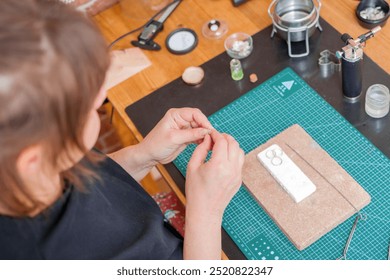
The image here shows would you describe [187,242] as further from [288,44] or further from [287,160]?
[288,44]

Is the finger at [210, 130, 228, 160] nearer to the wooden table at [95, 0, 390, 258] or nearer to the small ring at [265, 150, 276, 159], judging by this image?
the small ring at [265, 150, 276, 159]

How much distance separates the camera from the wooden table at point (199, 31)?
4.70 feet

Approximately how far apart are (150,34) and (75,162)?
75 cm

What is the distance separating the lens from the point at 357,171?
4.01 feet

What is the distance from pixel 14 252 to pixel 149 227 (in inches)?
11.3

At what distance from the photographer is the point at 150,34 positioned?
156cm

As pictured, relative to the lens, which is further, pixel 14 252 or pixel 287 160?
pixel 287 160

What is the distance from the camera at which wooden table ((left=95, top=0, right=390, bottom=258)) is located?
1.43 meters

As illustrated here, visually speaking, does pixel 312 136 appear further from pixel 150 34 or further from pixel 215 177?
pixel 150 34

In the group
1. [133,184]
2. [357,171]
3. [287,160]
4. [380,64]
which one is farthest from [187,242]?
[380,64]

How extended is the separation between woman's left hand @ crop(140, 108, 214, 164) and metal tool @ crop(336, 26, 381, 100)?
0.35m

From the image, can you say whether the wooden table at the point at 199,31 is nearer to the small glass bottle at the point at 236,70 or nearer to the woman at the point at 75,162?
the small glass bottle at the point at 236,70

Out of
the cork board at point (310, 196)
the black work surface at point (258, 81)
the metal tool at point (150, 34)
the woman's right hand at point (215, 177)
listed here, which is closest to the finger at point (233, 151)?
the woman's right hand at point (215, 177)
